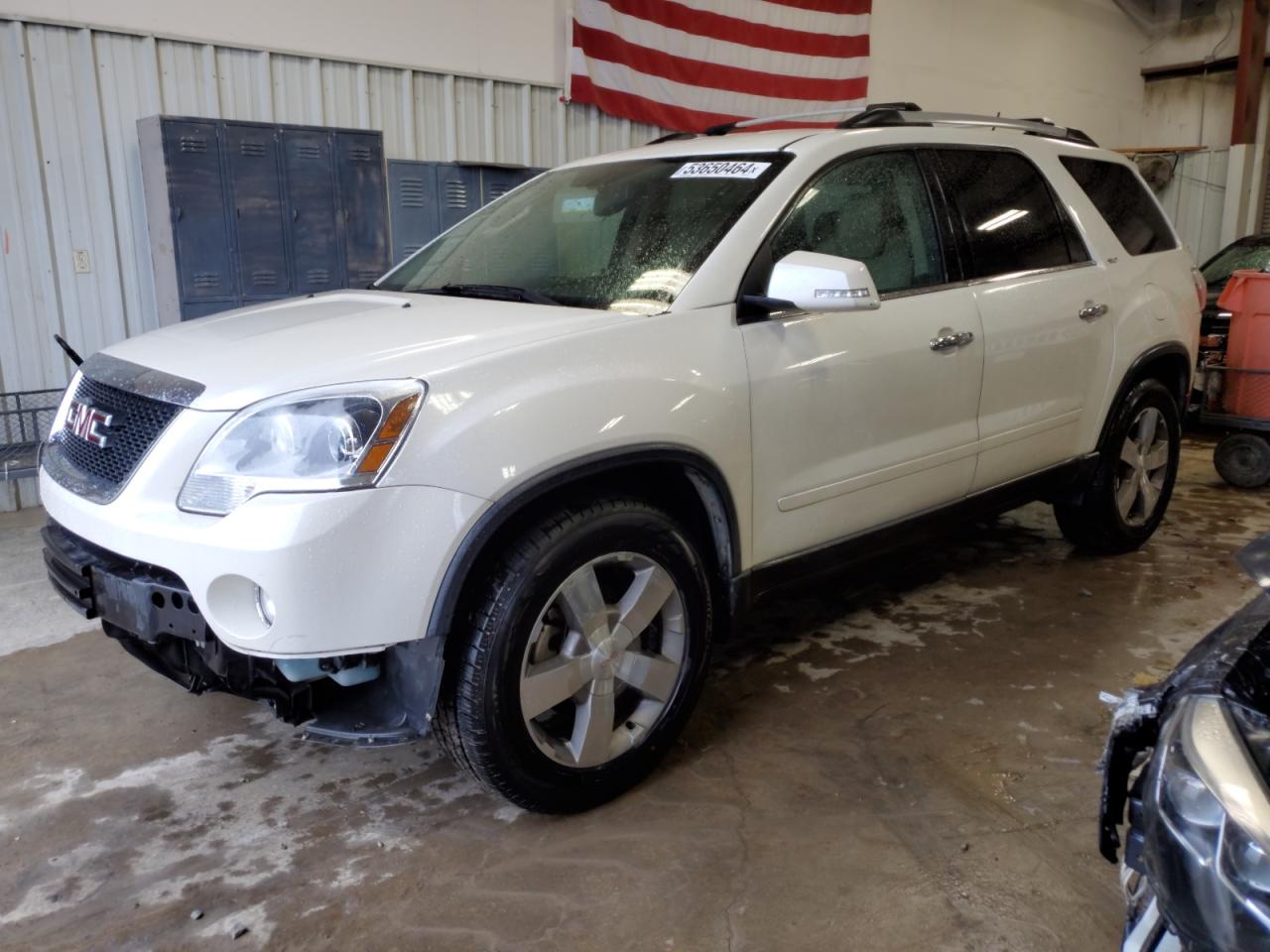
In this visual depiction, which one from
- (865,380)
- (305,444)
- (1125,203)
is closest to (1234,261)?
(1125,203)

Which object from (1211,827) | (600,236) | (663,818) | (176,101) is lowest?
(663,818)

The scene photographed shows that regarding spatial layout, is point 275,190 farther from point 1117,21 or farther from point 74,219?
point 1117,21

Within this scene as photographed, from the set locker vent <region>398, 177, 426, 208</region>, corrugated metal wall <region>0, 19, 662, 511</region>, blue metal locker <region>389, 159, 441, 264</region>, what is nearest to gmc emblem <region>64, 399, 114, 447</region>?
corrugated metal wall <region>0, 19, 662, 511</region>

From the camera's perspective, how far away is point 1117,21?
12406mm

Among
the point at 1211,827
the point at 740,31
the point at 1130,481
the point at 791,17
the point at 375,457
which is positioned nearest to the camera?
the point at 1211,827

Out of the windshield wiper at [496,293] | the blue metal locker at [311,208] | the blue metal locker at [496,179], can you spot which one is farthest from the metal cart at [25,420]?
the windshield wiper at [496,293]

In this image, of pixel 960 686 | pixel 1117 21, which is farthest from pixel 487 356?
pixel 1117 21

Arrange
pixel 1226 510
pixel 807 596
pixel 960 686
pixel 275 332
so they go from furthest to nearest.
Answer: pixel 1226 510 < pixel 807 596 < pixel 960 686 < pixel 275 332

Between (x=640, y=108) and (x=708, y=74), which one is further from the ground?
(x=708, y=74)

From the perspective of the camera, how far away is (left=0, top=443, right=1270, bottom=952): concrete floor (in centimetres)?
207

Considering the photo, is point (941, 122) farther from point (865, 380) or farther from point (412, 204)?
point (412, 204)

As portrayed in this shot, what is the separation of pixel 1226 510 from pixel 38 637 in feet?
18.2

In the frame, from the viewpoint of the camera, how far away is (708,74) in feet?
26.8

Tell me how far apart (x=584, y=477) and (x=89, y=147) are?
4.72 m
